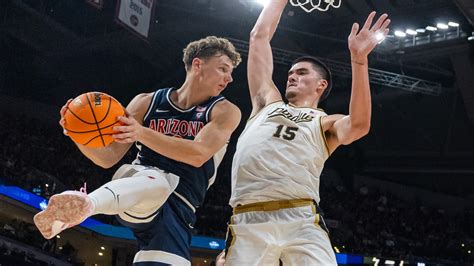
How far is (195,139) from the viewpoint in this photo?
4336 millimetres

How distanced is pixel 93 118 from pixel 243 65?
66.1 ft

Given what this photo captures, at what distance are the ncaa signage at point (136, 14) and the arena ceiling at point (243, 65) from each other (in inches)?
173

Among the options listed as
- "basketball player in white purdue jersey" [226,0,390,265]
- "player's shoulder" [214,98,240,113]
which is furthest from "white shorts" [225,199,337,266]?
"player's shoulder" [214,98,240,113]

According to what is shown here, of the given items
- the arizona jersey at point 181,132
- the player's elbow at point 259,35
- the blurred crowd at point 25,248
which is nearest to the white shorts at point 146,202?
the arizona jersey at point 181,132

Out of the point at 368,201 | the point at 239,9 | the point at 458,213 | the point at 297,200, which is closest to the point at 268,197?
the point at 297,200

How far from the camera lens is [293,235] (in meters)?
4.09

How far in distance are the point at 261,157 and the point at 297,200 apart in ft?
1.36

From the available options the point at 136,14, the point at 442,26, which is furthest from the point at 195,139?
the point at 442,26

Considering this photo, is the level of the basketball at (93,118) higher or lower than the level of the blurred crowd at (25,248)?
higher

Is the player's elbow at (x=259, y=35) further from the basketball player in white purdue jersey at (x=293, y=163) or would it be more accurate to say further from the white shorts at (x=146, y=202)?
the white shorts at (x=146, y=202)

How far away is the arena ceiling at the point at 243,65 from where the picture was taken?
20.4 meters

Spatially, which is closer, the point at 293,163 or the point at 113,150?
the point at 293,163

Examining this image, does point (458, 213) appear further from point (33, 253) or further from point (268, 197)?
point (268, 197)

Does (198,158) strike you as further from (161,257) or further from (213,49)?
(213,49)
